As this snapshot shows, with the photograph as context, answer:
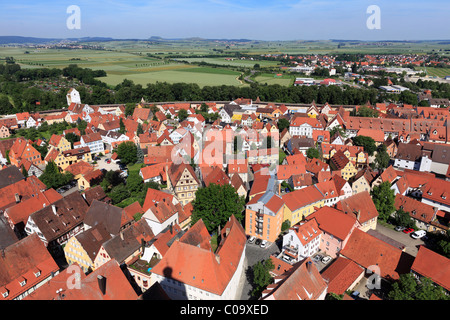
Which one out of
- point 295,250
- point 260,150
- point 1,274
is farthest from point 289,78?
point 1,274

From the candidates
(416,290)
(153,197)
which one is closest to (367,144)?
(416,290)

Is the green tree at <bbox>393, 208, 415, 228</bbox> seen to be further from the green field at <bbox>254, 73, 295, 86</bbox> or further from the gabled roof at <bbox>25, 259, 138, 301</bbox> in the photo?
the green field at <bbox>254, 73, 295, 86</bbox>

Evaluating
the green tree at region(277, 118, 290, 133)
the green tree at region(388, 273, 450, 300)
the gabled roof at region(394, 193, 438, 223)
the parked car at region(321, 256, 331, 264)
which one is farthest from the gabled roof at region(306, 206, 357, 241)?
the green tree at region(277, 118, 290, 133)

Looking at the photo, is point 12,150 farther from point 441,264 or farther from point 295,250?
point 441,264

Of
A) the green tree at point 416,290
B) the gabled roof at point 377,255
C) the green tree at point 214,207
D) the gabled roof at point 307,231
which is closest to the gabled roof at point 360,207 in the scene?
the gabled roof at point 377,255

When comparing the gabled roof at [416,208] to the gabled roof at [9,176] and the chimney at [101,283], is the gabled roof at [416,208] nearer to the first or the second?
the chimney at [101,283]

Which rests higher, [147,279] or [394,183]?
[394,183]

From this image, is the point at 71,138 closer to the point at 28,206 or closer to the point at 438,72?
the point at 28,206

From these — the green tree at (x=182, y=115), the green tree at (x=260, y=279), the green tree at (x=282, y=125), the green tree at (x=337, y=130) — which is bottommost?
the green tree at (x=260, y=279)
